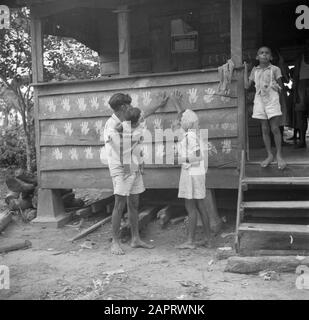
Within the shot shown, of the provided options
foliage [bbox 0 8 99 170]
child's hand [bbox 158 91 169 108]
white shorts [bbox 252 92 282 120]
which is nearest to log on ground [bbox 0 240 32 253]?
child's hand [bbox 158 91 169 108]

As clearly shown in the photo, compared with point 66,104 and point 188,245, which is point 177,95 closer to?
point 66,104

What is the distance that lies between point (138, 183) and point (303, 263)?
2.23m

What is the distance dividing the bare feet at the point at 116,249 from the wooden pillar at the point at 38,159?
1.72 m

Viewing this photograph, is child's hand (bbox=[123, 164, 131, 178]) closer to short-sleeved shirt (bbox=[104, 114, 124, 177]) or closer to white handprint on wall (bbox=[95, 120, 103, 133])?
short-sleeved shirt (bbox=[104, 114, 124, 177])

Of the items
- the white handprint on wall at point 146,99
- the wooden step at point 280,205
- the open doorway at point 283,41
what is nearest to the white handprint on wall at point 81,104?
the white handprint on wall at point 146,99

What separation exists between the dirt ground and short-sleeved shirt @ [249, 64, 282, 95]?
2077 millimetres

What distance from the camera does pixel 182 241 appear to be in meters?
6.06

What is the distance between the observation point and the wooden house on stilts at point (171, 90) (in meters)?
5.99

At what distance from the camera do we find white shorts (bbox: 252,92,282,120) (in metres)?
5.77

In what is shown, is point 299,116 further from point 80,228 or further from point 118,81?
point 80,228

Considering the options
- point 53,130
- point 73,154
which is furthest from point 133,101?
point 53,130

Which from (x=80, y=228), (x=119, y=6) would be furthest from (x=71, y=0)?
(x=80, y=228)

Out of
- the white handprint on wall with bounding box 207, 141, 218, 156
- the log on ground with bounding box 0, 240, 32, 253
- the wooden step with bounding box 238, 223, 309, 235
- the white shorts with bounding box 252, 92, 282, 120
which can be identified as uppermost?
the white shorts with bounding box 252, 92, 282, 120

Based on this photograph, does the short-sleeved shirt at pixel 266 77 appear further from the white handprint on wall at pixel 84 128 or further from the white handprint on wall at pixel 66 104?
the white handprint on wall at pixel 66 104
